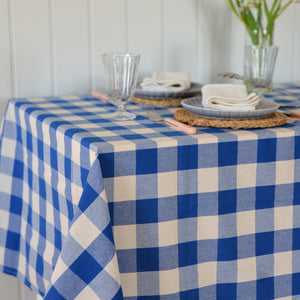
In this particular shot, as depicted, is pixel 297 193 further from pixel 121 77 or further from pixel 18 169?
pixel 18 169

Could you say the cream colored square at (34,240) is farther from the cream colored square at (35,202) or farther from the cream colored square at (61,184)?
the cream colored square at (61,184)

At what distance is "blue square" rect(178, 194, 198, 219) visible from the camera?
1077mm

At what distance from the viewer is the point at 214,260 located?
44.2 inches

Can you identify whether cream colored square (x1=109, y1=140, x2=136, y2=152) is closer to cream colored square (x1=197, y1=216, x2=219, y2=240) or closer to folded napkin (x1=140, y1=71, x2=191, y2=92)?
cream colored square (x1=197, y1=216, x2=219, y2=240)

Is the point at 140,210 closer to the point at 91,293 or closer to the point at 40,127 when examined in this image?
the point at 91,293

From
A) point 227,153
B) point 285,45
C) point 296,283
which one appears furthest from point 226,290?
point 285,45

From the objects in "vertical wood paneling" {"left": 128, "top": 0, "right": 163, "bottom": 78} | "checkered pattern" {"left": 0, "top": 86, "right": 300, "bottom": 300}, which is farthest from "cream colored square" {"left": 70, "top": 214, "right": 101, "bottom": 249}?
"vertical wood paneling" {"left": 128, "top": 0, "right": 163, "bottom": 78}

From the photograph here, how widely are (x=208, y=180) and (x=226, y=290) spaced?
23 cm

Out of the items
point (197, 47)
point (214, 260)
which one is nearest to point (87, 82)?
point (197, 47)

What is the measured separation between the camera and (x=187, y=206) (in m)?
1.08

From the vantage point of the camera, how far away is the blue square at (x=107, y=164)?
100cm

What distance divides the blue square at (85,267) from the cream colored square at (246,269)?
1.04 ft

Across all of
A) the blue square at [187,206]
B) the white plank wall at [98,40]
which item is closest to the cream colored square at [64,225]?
the blue square at [187,206]

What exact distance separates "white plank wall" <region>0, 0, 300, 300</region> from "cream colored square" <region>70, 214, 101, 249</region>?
2.44 feet
